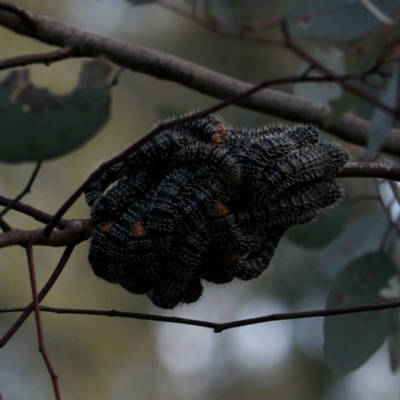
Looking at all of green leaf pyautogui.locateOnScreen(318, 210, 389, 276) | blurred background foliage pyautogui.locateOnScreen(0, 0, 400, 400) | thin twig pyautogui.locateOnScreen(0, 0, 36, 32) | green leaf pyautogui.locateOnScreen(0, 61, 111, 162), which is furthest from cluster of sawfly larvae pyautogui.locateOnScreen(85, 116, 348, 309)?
blurred background foliage pyautogui.locateOnScreen(0, 0, 400, 400)

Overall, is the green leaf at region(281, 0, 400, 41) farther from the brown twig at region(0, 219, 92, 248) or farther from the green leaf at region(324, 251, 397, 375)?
the green leaf at region(324, 251, 397, 375)

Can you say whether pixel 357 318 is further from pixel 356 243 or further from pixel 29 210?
pixel 29 210

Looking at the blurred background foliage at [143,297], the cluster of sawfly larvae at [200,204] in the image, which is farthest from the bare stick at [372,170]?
the blurred background foliage at [143,297]

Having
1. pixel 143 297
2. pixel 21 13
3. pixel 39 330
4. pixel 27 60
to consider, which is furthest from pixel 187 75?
pixel 143 297

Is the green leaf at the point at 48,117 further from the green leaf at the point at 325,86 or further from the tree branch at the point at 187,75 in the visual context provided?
the tree branch at the point at 187,75

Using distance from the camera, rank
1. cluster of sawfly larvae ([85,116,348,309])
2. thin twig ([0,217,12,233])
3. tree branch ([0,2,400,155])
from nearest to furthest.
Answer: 1. thin twig ([0,217,12,233])
2. cluster of sawfly larvae ([85,116,348,309])
3. tree branch ([0,2,400,155])

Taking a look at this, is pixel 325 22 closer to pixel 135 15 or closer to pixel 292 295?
pixel 292 295

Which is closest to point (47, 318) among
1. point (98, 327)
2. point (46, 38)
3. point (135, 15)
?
point (98, 327)
